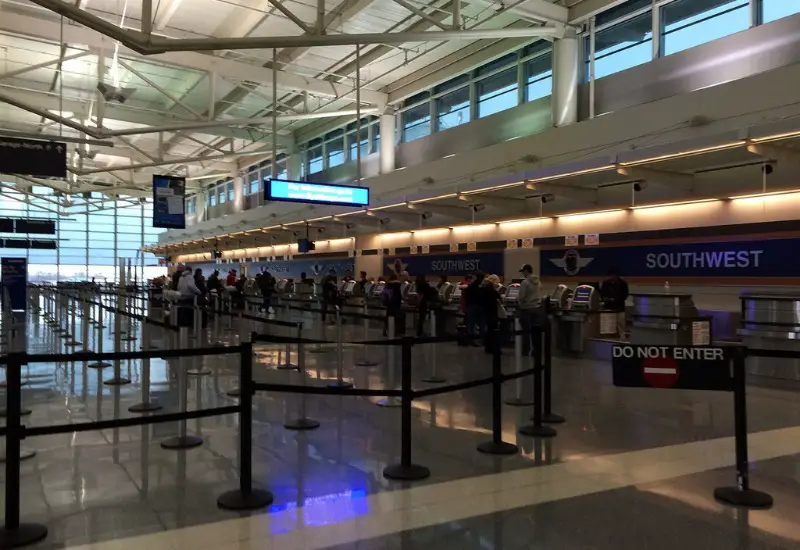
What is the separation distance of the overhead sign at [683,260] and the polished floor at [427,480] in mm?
2951

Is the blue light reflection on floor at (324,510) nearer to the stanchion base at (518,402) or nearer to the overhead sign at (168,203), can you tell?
the stanchion base at (518,402)

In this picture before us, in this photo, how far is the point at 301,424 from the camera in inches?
214

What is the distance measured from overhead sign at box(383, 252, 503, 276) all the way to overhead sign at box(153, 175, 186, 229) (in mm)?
6925

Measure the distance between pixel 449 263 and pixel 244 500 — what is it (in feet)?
43.3

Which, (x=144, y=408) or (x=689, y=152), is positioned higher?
(x=689, y=152)

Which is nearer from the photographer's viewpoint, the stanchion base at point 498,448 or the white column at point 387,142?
the stanchion base at point 498,448

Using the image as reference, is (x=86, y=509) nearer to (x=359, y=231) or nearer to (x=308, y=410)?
(x=308, y=410)

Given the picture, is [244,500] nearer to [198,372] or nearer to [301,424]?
[301,424]

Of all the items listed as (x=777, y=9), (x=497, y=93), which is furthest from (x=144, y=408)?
(x=497, y=93)

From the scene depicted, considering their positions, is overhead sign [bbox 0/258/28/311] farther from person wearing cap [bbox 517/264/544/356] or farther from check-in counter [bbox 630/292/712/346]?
check-in counter [bbox 630/292/712/346]

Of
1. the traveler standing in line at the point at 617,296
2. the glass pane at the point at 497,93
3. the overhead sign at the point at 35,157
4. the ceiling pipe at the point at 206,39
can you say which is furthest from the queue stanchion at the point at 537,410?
the overhead sign at the point at 35,157

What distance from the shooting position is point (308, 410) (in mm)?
6133

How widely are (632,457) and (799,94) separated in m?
6.89

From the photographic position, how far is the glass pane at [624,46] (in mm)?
12031
